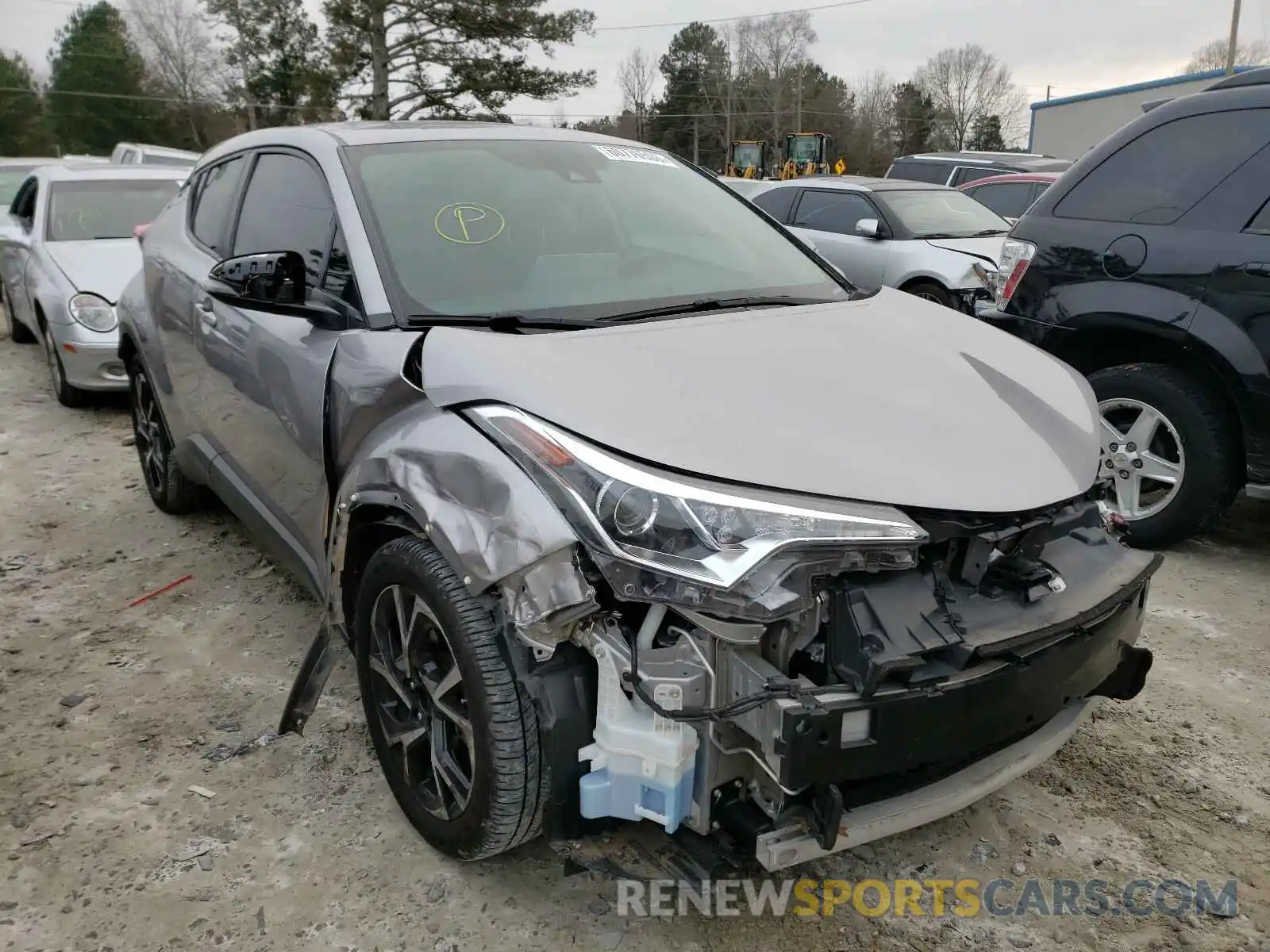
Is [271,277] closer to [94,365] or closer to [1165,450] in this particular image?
[1165,450]

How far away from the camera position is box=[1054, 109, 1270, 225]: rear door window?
13.2 ft

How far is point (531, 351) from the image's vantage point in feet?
7.23

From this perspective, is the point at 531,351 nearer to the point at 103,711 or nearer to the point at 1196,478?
the point at 103,711

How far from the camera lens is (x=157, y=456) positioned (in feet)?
15.6

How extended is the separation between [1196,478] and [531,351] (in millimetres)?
3161

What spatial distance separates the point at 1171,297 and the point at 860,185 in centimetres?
571

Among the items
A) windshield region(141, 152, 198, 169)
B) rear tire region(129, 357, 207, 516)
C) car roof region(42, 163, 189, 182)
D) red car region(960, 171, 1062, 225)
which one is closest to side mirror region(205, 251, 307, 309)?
rear tire region(129, 357, 207, 516)

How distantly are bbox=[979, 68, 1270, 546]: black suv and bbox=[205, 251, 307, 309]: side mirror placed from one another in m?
3.31

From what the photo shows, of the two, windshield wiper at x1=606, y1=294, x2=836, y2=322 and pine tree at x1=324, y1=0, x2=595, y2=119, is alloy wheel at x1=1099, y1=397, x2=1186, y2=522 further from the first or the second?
pine tree at x1=324, y1=0, x2=595, y2=119

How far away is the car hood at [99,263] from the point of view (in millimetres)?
6727

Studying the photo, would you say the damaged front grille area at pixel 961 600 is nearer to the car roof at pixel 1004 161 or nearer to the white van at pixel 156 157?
the white van at pixel 156 157

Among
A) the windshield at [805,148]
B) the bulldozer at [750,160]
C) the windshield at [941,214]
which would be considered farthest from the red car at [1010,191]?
the windshield at [805,148]

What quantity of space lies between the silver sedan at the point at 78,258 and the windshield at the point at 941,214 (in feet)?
20.9

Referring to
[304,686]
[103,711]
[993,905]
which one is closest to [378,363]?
[304,686]
